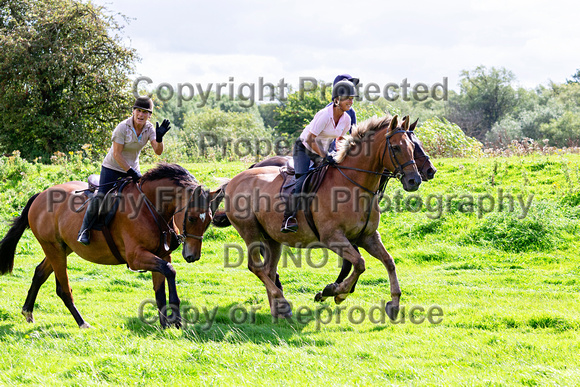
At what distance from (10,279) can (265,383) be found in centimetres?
788

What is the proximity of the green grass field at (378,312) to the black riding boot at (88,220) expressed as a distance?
1.18 metres

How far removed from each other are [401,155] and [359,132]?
0.83 metres

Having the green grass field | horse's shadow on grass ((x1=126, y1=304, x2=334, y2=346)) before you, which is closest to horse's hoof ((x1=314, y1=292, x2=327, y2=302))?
the green grass field

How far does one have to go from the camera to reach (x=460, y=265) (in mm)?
11570

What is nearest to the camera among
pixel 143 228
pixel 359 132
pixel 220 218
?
pixel 143 228

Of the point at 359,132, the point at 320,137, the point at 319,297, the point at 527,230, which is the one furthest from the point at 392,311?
the point at 527,230

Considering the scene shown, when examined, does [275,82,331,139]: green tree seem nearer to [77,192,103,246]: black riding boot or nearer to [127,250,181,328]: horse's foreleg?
[77,192,103,246]: black riding boot

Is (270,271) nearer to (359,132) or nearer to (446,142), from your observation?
(359,132)

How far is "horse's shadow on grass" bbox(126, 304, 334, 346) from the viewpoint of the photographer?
258 inches

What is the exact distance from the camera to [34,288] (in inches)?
322

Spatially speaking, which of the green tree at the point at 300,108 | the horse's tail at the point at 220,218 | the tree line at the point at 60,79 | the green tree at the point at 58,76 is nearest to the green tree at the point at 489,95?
the green tree at the point at 300,108

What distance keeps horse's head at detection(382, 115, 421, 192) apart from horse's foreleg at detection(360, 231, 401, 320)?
1.03 meters

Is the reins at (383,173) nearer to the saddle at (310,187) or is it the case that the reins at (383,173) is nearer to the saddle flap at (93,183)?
the saddle at (310,187)

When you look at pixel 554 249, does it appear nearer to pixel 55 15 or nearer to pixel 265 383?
pixel 265 383
